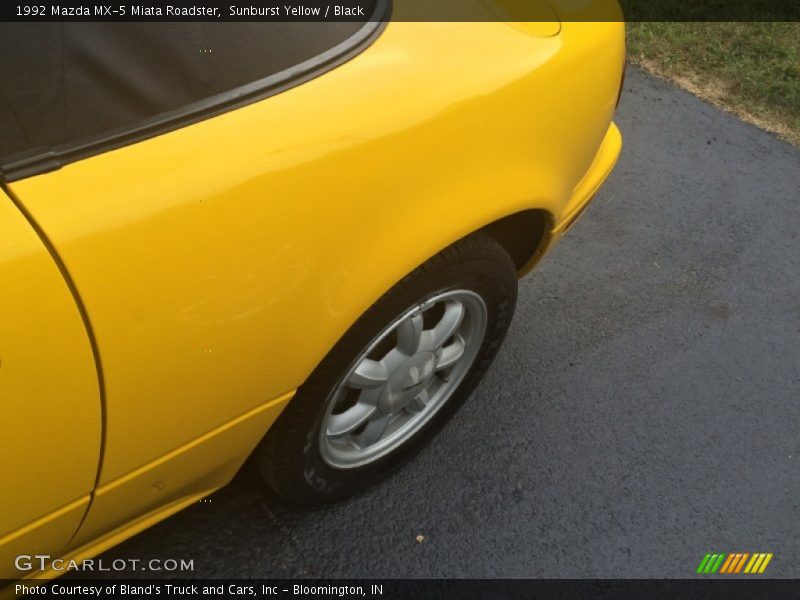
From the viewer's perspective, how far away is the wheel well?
187 centimetres

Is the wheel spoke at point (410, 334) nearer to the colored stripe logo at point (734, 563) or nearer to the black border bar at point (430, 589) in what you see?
the black border bar at point (430, 589)

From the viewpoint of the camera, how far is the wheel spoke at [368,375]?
1740 mm

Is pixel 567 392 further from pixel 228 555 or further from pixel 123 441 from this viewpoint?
pixel 123 441

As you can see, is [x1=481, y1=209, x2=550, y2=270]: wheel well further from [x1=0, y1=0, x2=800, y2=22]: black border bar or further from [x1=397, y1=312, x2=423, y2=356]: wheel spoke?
[x1=0, y1=0, x2=800, y2=22]: black border bar

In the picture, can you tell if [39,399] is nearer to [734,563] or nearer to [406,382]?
[406,382]

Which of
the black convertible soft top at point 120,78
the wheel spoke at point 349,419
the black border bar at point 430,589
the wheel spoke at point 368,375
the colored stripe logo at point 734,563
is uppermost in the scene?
the black convertible soft top at point 120,78

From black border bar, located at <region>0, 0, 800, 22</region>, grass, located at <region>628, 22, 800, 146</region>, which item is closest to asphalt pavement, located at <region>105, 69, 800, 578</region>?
grass, located at <region>628, 22, 800, 146</region>

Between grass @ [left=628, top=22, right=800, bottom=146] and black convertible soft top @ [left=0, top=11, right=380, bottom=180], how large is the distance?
3.17 metres

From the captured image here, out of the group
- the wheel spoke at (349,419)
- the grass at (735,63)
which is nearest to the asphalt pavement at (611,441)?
the wheel spoke at (349,419)

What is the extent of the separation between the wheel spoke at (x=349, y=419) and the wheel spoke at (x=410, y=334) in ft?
0.57

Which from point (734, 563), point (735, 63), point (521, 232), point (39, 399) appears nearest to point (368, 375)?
point (521, 232)

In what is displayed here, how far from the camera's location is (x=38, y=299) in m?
1.08

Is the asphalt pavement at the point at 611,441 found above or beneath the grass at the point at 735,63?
beneath

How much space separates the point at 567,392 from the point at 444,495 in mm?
573
